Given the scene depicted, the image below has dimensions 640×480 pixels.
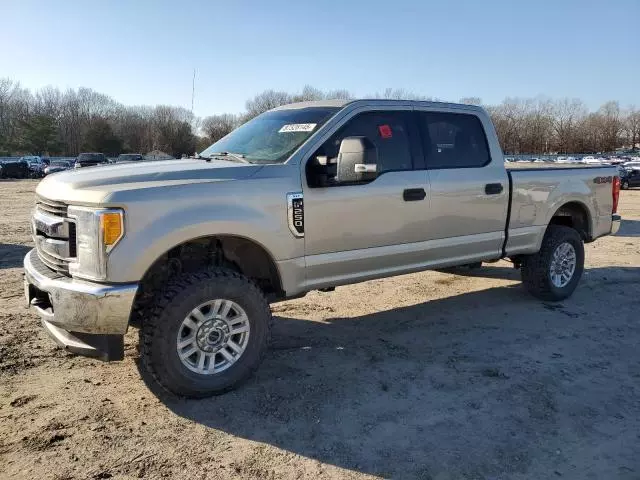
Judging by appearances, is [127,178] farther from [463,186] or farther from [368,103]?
[463,186]

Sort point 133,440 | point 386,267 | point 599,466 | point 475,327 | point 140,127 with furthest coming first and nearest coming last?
point 140,127
point 475,327
point 386,267
point 133,440
point 599,466

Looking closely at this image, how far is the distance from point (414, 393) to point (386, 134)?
2.25m

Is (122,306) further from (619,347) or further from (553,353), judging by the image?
(619,347)

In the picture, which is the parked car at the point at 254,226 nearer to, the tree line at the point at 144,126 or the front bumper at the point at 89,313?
the front bumper at the point at 89,313

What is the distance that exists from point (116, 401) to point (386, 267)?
2415mm

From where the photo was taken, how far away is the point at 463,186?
5.18 metres

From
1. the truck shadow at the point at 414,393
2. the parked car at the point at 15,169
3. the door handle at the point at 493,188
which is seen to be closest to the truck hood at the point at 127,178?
the truck shadow at the point at 414,393

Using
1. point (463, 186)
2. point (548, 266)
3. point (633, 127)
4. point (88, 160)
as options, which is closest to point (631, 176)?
point (548, 266)

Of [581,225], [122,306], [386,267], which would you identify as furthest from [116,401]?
[581,225]

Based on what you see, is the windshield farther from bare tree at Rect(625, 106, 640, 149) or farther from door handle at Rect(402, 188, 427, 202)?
bare tree at Rect(625, 106, 640, 149)

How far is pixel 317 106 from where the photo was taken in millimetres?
4891

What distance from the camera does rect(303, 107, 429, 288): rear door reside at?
14.0ft

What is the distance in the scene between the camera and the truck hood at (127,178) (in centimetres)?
346

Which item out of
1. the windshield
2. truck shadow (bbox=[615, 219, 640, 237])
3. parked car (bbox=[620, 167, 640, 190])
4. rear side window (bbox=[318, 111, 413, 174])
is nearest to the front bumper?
the windshield
